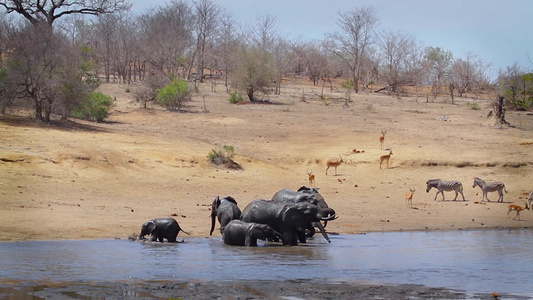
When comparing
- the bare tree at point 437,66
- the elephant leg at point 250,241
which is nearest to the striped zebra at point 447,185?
the elephant leg at point 250,241

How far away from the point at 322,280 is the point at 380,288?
2.77 ft

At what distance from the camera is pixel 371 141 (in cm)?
2650

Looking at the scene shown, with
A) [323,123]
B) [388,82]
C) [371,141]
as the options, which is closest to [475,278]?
[371,141]

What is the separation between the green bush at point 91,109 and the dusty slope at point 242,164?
0.70m

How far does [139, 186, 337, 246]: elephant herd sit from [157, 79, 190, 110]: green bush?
18.6 m

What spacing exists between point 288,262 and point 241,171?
10535mm

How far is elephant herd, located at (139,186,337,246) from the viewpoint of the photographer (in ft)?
41.1

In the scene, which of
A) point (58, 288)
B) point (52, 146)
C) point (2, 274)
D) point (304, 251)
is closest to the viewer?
point (58, 288)

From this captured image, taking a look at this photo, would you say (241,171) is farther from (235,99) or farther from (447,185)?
(235,99)

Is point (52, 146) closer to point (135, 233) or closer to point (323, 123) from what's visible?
point (135, 233)

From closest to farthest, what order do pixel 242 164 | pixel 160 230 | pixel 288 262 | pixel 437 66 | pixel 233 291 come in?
pixel 233 291 < pixel 288 262 < pixel 160 230 < pixel 242 164 < pixel 437 66

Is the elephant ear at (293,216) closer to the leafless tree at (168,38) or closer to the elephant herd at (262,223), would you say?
the elephant herd at (262,223)

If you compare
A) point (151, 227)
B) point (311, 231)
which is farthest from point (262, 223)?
point (151, 227)

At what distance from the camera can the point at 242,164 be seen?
2202 centimetres
